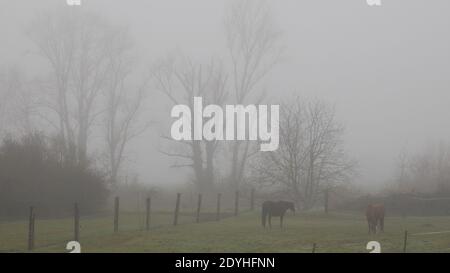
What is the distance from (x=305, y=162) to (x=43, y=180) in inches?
551

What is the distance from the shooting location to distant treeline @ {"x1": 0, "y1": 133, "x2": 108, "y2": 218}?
23953 millimetres

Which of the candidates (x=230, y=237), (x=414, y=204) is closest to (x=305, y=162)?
(x=414, y=204)

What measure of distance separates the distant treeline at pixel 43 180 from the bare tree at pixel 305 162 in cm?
937

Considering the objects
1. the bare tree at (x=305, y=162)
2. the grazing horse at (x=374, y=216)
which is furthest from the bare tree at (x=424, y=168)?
the grazing horse at (x=374, y=216)

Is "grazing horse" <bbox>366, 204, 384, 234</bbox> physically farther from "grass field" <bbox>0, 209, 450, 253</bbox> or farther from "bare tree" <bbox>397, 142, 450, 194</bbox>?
"bare tree" <bbox>397, 142, 450, 194</bbox>

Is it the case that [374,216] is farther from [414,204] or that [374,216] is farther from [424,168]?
[424,168]

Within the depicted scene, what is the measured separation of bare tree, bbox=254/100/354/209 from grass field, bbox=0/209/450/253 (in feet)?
26.6

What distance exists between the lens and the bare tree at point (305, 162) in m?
29.6

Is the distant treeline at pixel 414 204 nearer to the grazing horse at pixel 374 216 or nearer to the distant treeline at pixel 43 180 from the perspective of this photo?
the grazing horse at pixel 374 216

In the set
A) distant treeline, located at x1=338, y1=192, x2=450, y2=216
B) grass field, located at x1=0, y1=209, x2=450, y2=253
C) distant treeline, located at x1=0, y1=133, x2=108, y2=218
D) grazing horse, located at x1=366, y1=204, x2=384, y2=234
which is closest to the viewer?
grass field, located at x1=0, y1=209, x2=450, y2=253

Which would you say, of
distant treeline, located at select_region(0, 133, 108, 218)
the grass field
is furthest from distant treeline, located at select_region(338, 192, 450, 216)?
distant treeline, located at select_region(0, 133, 108, 218)

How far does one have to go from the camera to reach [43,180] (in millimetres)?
25516

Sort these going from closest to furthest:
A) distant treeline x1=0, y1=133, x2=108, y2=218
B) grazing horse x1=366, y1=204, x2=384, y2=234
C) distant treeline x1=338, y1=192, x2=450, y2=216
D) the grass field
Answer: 1. the grass field
2. grazing horse x1=366, y1=204, x2=384, y2=234
3. distant treeline x1=0, y1=133, x2=108, y2=218
4. distant treeline x1=338, y1=192, x2=450, y2=216
